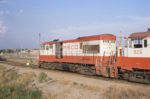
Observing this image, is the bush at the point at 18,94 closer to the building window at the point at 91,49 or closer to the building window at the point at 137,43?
the building window at the point at 137,43

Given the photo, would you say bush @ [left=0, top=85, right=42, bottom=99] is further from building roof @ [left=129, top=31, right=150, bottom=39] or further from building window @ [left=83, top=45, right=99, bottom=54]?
building window @ [left=83, top=45, right=99, bottom=54]

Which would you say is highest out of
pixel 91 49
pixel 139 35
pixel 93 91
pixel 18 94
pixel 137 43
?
pixel 139 35

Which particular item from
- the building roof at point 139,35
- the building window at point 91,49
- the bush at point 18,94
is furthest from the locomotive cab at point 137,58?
the bush at point 18,94

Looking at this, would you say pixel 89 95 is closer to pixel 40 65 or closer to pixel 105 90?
pixel 105 90

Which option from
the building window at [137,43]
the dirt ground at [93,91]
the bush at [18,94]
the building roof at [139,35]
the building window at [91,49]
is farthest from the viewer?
the building window at [91,49]

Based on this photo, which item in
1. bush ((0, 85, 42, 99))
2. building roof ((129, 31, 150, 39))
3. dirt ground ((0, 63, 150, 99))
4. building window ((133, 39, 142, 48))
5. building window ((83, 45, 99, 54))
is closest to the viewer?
dirt ground ((0, 63, 150, 99))

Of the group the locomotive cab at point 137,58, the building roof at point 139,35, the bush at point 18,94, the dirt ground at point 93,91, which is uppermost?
the building roof at point 139,35

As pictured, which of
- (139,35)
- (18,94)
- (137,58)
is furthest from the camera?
(137,58)

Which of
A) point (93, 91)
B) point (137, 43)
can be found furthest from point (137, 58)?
point (93, 91)

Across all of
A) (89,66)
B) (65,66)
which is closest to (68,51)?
(65,66)

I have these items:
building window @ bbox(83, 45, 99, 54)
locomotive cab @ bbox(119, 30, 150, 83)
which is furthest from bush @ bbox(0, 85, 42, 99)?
building window @ bbox(83, 45, 99, 54)

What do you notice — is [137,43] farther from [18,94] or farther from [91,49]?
[18,94]

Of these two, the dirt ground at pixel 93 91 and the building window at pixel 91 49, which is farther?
the building window at pixel 91 49

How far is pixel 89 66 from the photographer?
27562 millimetres
